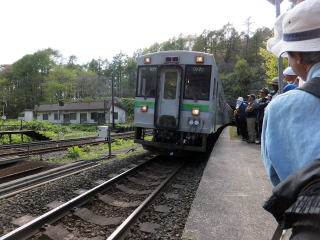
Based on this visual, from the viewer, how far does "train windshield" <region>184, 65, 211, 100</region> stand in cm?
945

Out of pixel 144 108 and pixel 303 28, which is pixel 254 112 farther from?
pixel 303 28

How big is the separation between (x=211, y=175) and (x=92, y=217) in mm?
2706

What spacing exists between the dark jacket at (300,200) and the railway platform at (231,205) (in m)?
2.69

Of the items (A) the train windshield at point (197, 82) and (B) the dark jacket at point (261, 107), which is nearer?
(B) the dark jacket at point (261, 107)

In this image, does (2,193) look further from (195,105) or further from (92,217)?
(195,105)

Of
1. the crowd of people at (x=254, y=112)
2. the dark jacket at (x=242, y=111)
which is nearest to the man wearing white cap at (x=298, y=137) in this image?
the crowd of people at (x=254, y=112)

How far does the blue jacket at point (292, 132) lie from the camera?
39.3 inches

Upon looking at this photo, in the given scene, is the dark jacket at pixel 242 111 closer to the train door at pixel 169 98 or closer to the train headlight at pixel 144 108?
the train door at pixel 169 98

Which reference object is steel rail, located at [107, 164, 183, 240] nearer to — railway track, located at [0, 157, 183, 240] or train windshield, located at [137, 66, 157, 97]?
railway track, located at [0, 157, 183, 240]

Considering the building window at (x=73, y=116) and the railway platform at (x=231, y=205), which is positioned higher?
the railway platform at (x=231, y=205)

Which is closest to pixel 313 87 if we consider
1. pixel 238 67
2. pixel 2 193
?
pixel 2 193

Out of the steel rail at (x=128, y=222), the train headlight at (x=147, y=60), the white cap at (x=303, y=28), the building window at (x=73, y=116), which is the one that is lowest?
the building window at (x=73, y=116)

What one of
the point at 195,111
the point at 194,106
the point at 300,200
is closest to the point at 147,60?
the point at 194,106

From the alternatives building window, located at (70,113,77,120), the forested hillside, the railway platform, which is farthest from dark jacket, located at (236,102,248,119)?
the forested hillside
